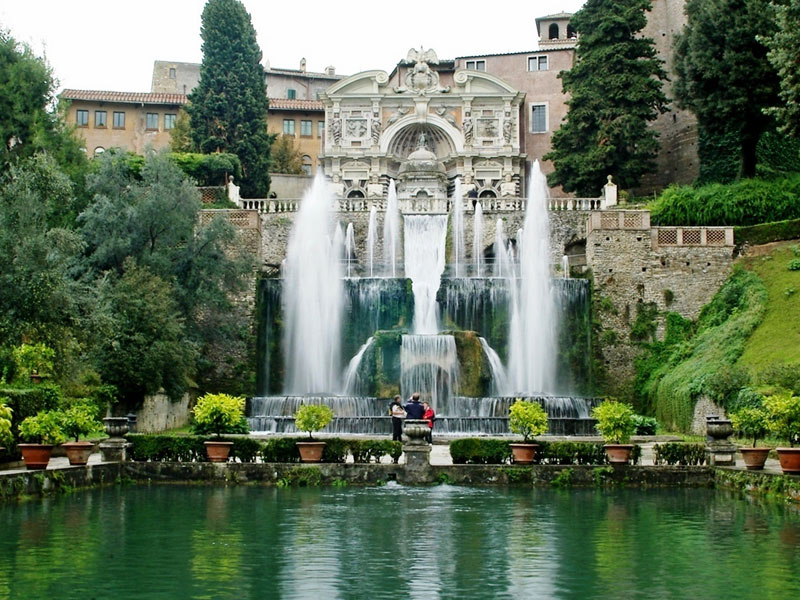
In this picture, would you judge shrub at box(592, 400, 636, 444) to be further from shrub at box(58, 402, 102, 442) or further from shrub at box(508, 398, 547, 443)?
shrub at box(58, 402, 102, 442)

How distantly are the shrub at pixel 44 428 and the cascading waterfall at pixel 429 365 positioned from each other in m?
15.8

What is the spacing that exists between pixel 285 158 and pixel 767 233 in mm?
28951

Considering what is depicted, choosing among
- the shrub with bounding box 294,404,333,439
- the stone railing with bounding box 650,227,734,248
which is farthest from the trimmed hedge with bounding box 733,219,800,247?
the shrub with bounding box 294,404,333,439

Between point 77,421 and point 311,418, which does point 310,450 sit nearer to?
point 311,418

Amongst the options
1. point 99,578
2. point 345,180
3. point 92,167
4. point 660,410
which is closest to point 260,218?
point 92,167

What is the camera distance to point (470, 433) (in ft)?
85.6

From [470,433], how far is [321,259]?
1457cm

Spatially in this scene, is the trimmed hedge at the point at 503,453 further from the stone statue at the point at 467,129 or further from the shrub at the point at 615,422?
the stone statue at the point at 467,129

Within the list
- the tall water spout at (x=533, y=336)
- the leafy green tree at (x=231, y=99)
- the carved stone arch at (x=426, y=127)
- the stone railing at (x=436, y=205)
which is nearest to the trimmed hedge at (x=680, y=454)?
the tall water spout at (x=533, y=336)

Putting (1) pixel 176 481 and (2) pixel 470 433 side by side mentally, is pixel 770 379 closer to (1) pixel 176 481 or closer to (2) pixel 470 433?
(2) pixel 470 433

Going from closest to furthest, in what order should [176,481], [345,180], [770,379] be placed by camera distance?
[176,481] → [770,379] → [345,180]

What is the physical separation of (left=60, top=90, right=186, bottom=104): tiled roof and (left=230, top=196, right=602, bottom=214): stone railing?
19.8m

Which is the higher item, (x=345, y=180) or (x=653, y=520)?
(x=345, y=180)

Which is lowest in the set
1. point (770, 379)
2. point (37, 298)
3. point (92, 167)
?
point (770, 379)
